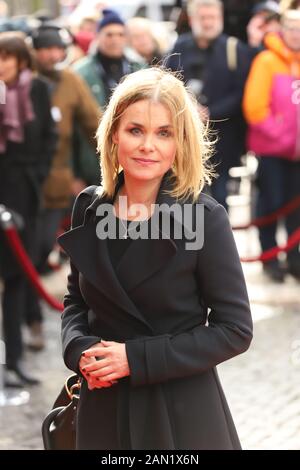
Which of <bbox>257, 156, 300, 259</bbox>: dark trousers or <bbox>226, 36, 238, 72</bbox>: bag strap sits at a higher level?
<bbox>226, 36, 238, 72</bbox>: bag strap

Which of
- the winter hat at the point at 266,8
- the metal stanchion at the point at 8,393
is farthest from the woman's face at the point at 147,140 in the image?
the winter hat at the point at 266,8

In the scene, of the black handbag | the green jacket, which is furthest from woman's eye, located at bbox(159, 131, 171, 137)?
the green jacket

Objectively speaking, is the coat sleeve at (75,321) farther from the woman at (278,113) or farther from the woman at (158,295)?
the woman at (278,113)

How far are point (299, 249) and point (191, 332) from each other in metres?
6.47

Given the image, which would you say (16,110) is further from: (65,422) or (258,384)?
(65,422)

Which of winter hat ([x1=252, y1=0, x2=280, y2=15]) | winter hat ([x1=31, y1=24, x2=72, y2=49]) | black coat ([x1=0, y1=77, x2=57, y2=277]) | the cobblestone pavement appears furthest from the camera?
winter hat ([x1=252, y1=0, x2=280, y2=15])

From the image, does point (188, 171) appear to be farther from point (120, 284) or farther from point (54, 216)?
point (54, 216)

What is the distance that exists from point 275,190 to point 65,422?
6.20 meters

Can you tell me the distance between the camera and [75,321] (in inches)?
129

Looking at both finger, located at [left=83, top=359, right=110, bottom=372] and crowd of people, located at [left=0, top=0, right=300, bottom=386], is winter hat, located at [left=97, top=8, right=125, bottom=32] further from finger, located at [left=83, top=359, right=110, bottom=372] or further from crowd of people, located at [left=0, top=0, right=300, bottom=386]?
finger, located at [left=83, top=359, right=110, bottom=372]

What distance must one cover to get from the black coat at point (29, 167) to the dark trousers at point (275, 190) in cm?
282

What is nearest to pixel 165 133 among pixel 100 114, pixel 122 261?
pixel 122 261

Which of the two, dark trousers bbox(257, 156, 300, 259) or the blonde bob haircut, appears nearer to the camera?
the blonde bob haircut

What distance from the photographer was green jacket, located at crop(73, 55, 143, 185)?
8.84 meters
